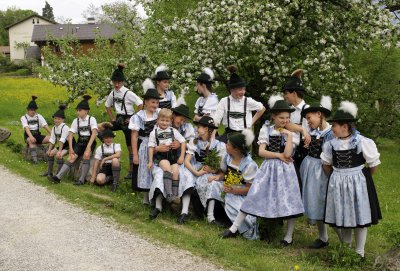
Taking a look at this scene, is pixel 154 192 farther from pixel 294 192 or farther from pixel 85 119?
pixel 85 119

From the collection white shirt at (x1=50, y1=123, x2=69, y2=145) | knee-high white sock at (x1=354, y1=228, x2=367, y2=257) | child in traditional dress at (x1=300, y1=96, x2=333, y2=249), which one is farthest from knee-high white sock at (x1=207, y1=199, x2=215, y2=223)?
white shirt at (x1=50, y1=123, x2=69, y2=145)

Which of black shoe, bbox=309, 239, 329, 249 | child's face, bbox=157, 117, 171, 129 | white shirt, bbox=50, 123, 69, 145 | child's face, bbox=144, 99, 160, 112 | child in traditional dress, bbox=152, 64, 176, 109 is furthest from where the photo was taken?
white shirt, bbox=50, 123, 69, 145

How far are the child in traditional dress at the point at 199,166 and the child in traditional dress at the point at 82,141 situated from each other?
3.12 metres

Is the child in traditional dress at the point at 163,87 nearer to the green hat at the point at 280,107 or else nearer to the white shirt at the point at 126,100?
the white shirt at the point at 126,100

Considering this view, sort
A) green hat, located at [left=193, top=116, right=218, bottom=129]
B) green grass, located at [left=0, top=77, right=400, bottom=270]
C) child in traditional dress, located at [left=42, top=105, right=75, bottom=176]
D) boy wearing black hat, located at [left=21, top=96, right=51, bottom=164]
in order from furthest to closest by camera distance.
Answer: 1. boy wearing black hat, located at [left=21, top=96, right=51, bottom=164]
2. child in traditional dress, located at [left=42, top=105, right=75, bottom=176]
3. green hat, located at [left=193, top=116, right=218, bottom=129]
4. green grass, located at [left=0, top=77, right=400, bottom=270]

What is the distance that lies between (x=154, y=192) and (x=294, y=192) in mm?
2250

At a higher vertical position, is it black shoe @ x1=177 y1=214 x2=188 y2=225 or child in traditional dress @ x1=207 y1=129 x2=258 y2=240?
child in traditional dress @ x1=207 y1=129 x2=258 y2=240

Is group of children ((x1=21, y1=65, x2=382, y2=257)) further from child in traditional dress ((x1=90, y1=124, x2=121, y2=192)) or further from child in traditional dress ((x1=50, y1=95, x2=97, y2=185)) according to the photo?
child in traditional dress ((x1=50, y1=95, x2=97, y2=185))

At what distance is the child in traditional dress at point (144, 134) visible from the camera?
818 centimetres

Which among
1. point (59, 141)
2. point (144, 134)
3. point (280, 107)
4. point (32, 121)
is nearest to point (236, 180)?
point (280, 107)

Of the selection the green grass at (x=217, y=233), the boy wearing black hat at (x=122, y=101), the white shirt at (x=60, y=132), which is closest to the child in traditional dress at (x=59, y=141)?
the white shirt at (x=60, y=132)

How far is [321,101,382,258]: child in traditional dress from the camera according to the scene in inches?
229

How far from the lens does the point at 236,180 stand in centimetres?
714

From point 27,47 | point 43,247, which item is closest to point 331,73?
point 43,247
